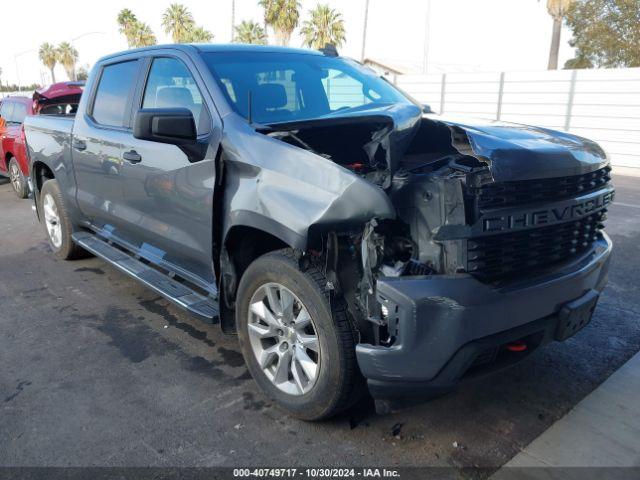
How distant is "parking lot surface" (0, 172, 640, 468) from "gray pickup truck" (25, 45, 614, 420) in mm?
258

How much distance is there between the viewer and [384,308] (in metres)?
2.35

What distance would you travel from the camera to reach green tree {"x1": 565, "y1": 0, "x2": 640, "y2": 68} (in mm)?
26656

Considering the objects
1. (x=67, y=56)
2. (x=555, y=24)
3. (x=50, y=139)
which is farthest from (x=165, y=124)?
(x=67, y=56)

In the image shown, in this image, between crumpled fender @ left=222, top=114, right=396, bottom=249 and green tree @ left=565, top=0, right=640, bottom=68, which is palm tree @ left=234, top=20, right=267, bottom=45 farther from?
crumpled fender @ left=222, top=114, right=396, bottom=249

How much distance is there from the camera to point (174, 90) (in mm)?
3605

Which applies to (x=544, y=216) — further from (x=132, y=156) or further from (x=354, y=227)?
(x=132, y=156)

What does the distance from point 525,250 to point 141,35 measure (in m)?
52.8

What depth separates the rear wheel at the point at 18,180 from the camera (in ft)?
31.4

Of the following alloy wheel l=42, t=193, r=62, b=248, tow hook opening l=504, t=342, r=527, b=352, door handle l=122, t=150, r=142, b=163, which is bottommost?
alloy wheel l=42, t=193, r=62, b=248

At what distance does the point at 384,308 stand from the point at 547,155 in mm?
1035

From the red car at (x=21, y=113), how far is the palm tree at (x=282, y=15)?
26.5m

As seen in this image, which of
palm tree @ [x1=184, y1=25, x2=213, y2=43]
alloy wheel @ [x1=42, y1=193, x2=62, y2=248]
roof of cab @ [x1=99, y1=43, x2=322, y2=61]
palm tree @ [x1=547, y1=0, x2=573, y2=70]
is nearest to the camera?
roof of cab @ [x1=99, y1=43, x2=322, y2=61]

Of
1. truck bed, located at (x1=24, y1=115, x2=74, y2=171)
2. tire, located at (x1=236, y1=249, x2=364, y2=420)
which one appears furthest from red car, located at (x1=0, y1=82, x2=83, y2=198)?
tire, located at (x1=236, y1=249, x2=364, y2=420)

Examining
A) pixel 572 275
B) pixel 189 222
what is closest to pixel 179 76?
pixel 189 222
